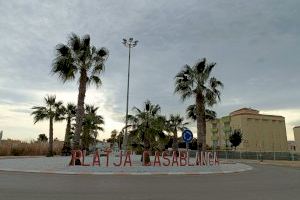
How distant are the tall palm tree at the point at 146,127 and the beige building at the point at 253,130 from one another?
221ft

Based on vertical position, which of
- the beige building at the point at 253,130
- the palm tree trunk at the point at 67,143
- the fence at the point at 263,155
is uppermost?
the beige building at the point at 253,130

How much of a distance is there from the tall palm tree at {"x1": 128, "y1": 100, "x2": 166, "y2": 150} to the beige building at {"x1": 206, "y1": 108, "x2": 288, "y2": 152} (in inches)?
2656

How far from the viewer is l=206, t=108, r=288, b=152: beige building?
100 metres

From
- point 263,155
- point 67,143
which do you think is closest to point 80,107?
point 67,143

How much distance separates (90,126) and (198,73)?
28.5 meters

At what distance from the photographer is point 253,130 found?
335ft

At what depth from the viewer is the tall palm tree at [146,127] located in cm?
3038

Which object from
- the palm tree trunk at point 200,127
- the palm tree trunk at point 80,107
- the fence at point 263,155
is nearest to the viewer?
the palm tree trunk at point 80,107

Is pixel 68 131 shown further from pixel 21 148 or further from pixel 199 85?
pixel 199 85

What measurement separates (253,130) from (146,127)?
77.3 m

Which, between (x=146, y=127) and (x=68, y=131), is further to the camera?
(x=68, y=131)

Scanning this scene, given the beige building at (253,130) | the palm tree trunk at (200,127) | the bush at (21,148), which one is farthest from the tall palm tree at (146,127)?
the beige building at (253,130)

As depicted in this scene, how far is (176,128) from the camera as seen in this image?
77.1 meters

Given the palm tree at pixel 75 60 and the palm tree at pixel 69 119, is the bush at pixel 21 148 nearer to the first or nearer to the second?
the palm tree at pixel 69 119
